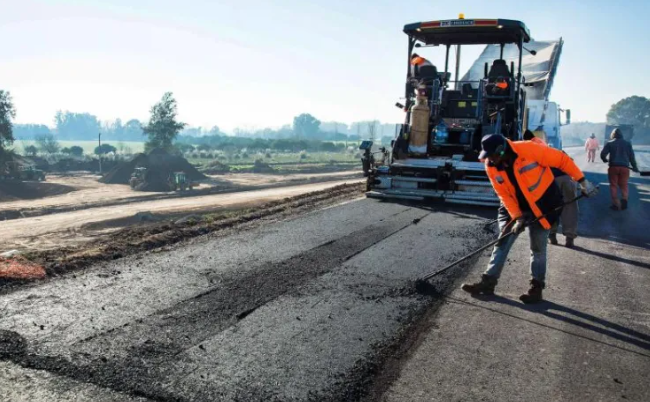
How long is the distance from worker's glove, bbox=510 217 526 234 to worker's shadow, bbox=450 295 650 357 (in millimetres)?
626

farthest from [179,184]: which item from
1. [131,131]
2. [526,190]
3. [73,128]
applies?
[73,128]

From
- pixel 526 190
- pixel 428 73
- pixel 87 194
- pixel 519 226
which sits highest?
pixel 428 73

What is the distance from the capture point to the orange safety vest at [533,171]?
15.1 ft

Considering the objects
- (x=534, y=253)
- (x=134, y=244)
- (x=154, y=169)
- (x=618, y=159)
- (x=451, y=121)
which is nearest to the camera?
(x=534, y=253)

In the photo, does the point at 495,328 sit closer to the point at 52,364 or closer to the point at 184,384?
the point at 184,384

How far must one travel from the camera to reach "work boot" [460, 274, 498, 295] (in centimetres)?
487

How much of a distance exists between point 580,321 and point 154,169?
3467cm

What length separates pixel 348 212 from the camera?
29.3ft

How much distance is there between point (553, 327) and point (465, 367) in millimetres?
1138

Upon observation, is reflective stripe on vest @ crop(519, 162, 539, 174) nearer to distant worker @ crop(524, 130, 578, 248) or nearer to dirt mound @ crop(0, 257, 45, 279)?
distant worker @ crop(524, 130, 578, 248)

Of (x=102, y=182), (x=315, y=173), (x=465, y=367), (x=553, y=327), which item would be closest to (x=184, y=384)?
(x=465, y=367)

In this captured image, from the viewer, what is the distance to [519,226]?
188 inches

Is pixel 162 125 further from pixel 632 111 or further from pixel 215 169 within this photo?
pixel 632 111

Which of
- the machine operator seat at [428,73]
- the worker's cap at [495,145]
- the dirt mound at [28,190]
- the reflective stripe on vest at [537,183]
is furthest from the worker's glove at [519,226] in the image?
the dirt mound at [28,190]
